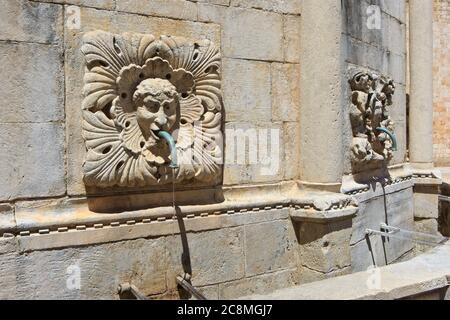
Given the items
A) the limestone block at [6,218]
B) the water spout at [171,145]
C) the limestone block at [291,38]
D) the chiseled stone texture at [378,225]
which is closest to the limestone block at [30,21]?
the water spout at [171,145]

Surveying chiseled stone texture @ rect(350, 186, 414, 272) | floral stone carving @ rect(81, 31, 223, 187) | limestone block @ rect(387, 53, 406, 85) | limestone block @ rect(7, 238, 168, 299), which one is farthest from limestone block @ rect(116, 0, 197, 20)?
limestone block @ rect(387, 53, 406, 85)

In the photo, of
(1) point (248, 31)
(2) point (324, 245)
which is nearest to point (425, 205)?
(2) point (324, 245)

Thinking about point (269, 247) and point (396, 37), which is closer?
point (269, 247)

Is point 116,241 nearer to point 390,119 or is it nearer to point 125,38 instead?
point 125,38

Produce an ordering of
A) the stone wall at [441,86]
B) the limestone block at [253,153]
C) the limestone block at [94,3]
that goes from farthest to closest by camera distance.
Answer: the stone wall at [441,86]
the limestone block at [253,153]
the limestone block at [94,3]

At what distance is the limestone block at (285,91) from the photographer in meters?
4.40

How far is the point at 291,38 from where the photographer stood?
448 cm

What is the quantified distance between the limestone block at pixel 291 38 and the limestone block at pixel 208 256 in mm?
1710

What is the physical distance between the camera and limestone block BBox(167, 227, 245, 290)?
382 centimetres

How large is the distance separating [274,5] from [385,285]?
2675 millimetres

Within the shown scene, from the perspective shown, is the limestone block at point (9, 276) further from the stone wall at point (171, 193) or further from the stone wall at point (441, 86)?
the stone wall at point (441, 86)

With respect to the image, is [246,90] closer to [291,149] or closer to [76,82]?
[291,149]

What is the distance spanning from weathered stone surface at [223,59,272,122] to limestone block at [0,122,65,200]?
1.48m
